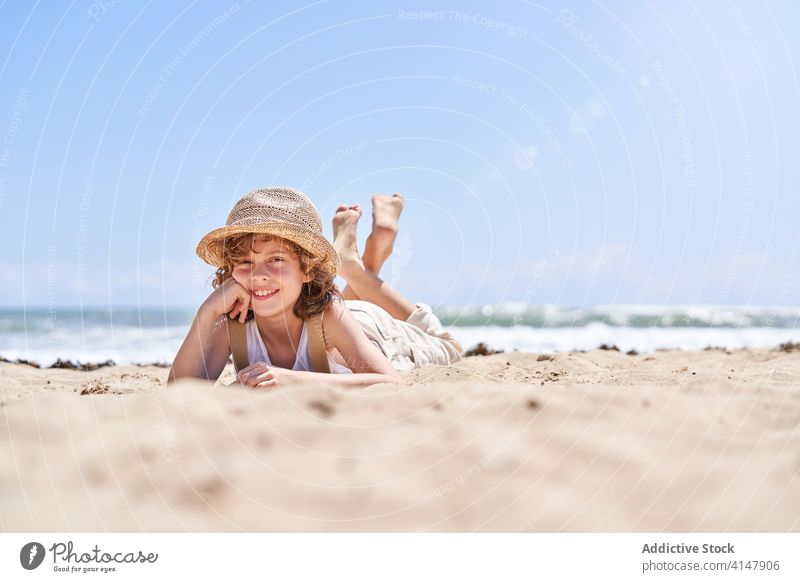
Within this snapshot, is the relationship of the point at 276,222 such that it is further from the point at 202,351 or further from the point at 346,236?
the point at 346,236

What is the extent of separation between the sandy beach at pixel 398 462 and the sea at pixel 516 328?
826 centimetres

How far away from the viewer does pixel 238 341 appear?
4.01 meters

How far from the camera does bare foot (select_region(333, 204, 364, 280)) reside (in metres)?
5.75

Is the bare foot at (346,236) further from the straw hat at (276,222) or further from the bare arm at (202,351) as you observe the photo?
the bare arm at (202,351)

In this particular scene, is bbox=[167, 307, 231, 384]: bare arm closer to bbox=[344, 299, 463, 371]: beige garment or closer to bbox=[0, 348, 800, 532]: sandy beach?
bbox=[0, 348, 800, 532]: sandy beach

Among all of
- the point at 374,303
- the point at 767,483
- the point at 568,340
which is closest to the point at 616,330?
the point at 568,340

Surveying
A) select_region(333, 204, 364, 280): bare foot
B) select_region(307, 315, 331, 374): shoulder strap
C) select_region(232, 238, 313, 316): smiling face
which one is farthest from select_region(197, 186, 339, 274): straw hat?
select_region(333, 204, 364, 280): bare foot

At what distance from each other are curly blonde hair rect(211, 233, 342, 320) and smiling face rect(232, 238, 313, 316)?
3cm

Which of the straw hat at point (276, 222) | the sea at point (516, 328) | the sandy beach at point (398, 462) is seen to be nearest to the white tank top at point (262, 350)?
the straw hat at point (276, 222)

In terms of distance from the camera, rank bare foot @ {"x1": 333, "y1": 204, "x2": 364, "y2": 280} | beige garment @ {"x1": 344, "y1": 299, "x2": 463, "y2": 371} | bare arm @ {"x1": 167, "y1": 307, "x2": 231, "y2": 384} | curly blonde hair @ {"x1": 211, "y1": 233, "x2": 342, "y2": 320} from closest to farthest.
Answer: bare arm @ {"x1": 167, "y1": 307, "x2": 231, "y2": 384} → curly blonde hair @ {"x1": 211, "y1": 233, "x2": 342, "y2": 320} → beige garment @ {"x1": 344, "y1": 299, "x2": 463, "y2": 371} → bare foot @ {"x1": 333, "y1": 204, "x2": 364, "y2": 280}

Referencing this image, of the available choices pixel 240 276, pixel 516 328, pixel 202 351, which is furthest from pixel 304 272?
pixel 516 328
